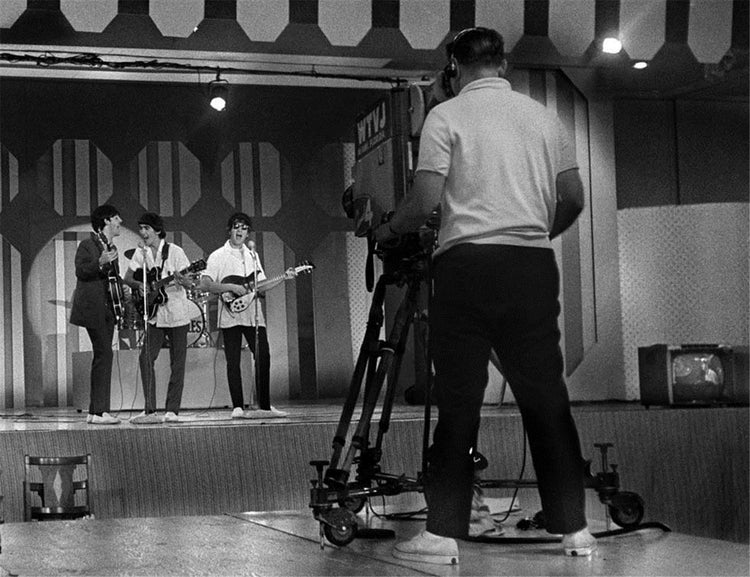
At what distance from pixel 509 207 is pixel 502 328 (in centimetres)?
33

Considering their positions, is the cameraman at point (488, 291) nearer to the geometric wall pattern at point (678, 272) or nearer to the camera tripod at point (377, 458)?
the camera tripod at point (377, 458)

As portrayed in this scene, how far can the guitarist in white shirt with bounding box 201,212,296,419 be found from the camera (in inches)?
306

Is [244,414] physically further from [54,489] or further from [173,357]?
[54,489]

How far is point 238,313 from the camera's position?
7750 millimetres

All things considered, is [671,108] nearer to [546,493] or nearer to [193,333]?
[193,333]

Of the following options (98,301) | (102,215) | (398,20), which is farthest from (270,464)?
(102,215)

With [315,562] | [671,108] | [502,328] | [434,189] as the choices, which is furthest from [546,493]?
[671,108]

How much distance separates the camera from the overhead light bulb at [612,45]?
5.90m

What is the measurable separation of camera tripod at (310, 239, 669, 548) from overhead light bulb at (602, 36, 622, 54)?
283 centimetres

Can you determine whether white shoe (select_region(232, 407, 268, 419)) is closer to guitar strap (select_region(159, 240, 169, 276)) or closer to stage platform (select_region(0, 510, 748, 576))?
guitar strap (select_region(159, 240, 169, 276))

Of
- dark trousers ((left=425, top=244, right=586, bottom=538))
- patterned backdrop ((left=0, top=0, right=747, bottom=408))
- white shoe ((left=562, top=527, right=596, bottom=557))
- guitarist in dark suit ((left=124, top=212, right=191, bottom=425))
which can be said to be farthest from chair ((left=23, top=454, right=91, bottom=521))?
patterned backdrop ((left=0, top=0, right=747, bottom=408))

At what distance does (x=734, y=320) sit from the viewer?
8867 millimetres

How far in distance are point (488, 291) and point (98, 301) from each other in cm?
473

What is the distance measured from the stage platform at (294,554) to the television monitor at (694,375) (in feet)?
11.1
